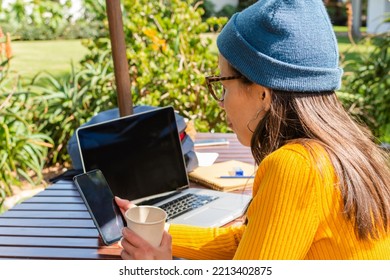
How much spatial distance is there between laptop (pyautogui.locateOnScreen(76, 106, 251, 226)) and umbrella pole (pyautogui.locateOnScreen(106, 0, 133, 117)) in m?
0.29

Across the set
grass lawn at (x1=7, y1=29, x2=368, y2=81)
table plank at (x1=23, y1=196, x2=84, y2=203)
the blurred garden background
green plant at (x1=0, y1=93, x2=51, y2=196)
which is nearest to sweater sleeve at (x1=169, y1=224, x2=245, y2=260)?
table plank at (x1=23, y1=196, x2=84, y2=203)

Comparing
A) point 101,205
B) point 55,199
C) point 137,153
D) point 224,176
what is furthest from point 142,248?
point 224,176

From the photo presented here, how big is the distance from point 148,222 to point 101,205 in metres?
0.37

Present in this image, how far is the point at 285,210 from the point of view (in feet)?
4.34

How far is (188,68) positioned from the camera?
17.5 feet

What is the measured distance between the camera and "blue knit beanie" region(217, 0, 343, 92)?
148 cm

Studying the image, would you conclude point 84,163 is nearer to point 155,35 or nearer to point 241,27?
point 241,27

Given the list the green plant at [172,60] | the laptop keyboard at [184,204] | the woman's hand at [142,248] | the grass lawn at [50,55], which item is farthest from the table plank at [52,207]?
the grass lawn at [50,55]

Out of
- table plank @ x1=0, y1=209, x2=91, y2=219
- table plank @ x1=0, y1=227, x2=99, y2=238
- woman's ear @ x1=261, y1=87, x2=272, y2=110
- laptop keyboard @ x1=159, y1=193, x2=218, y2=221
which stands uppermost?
woman's ear @ x1=261, y1=87, x2=272, y2=110

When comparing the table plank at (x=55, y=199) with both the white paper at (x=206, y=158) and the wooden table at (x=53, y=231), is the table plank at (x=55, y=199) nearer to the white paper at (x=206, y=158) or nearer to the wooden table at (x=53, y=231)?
the wooden table at (x=53, y=231)

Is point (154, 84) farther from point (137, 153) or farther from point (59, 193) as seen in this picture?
point (137, 153)

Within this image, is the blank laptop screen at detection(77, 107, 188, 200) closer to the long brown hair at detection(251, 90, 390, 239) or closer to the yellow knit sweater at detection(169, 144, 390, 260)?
the long brown hair at detection(251, 90, 390, 239)

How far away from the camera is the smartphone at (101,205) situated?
1819 mm

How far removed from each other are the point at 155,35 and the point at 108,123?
307cm
